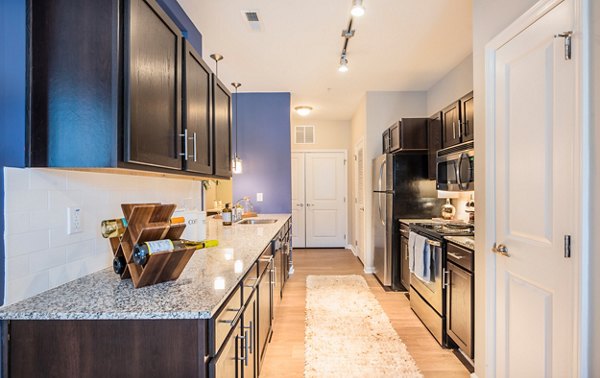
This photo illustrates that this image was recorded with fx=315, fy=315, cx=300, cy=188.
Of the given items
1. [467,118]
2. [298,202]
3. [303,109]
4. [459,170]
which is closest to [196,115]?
[459,170]

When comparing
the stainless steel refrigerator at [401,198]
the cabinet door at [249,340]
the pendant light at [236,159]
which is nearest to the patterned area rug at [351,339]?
the stainless steel refrigerator at [401,198]

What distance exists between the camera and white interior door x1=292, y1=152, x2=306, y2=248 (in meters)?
6.70

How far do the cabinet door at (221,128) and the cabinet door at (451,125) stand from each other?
200cm

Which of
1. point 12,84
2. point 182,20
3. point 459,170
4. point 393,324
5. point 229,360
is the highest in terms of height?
point 182,20

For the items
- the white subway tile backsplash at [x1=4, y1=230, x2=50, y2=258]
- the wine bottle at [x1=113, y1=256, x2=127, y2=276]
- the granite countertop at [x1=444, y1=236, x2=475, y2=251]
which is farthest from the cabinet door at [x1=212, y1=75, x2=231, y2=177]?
the granite countertop at [x1=444, y1=236, x2=475, y2=251]

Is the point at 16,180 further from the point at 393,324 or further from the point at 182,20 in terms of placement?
the point at 393,324

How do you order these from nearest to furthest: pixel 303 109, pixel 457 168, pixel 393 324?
pixel 457 168, pixel 393 324, pixel 303 109

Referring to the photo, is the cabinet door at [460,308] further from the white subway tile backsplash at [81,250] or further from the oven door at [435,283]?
the white subway tile backsplash at [81,250]

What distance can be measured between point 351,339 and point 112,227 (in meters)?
2.06

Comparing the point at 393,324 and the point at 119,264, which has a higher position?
the point at 119,264

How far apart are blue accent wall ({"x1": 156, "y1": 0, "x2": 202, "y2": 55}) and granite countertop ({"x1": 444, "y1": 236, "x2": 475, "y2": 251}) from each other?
2.64m

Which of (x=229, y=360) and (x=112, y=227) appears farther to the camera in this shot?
(x=112, y=227)

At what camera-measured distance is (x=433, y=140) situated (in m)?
3.47

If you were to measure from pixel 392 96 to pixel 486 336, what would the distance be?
12.0 feet
